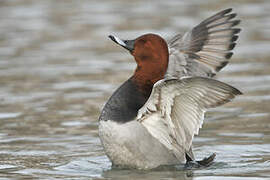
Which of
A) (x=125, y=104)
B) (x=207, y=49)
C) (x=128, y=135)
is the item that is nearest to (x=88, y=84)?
(x=207, y=49)

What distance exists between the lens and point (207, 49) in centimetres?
766

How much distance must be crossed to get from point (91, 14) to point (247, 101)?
7.61m

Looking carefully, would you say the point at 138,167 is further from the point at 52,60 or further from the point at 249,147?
the point at 52,60

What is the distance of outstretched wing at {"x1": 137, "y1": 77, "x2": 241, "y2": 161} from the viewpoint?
6160 millimetres

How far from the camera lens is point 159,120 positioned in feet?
21.6

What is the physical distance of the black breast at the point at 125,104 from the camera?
648 centimetres

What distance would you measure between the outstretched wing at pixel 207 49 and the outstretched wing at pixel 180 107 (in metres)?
0.93

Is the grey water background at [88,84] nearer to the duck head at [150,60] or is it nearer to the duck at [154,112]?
the duck at [154,112]

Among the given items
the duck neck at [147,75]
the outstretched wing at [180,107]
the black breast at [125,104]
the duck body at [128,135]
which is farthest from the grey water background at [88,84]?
the duck neck at [147,75]

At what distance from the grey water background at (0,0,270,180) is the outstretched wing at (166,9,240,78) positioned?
85 cm

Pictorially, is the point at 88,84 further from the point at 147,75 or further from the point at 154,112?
the point at 154,112

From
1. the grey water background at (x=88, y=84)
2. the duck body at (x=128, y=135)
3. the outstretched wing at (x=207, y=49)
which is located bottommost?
the grey water background at (x=88, y=84)

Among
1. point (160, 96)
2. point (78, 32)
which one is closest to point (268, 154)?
point (160, 96)

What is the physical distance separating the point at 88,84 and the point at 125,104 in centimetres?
455
